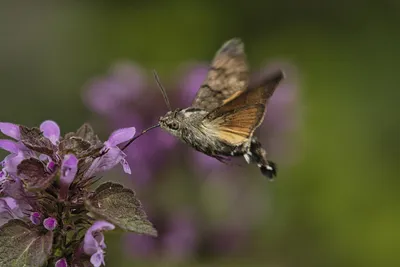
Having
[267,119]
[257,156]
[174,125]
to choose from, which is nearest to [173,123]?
[174,125]

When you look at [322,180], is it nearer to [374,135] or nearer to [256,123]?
[374,135]

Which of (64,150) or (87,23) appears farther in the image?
(87,23)

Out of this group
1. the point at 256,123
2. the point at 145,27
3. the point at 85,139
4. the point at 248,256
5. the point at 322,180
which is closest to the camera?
the point at 85,139

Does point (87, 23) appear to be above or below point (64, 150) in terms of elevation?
above

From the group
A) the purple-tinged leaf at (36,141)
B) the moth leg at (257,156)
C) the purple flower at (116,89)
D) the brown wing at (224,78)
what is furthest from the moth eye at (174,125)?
the purple flower at (116,89)

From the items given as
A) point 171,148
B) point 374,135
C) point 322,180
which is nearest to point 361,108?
point 374,135

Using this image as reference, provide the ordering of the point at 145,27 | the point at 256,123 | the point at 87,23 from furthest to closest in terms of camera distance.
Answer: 1. the point at 87,23
2. the point at 145,27
3. the point at 256,123

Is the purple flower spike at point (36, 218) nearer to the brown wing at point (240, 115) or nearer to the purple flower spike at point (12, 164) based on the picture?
the purple flower spike at point (12, 164)

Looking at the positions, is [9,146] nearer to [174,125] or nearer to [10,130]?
[10,130]
